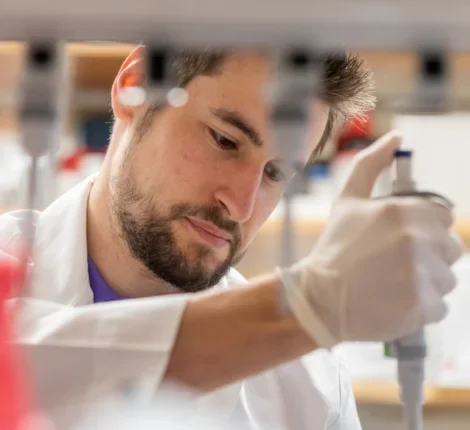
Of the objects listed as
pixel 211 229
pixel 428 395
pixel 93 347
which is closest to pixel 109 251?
pixel 211 229

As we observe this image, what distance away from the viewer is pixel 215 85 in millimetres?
511

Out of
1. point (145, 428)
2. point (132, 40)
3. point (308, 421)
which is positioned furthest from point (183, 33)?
point (308, 421)

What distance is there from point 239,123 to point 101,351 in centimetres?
21

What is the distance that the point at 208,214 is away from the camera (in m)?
0.57

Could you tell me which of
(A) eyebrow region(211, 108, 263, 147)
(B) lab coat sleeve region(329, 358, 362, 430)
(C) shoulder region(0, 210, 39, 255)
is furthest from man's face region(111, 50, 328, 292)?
(B) lab coat sleeve region(329, 358, 362, 430)

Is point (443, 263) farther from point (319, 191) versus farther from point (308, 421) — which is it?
point (319, 191)

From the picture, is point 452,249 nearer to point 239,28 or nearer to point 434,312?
point 434,312

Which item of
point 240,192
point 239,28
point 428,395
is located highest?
point 239,28

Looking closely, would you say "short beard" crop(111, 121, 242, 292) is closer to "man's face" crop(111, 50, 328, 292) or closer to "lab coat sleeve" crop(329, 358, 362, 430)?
"man's face" crop(111, 50, 328, 292)

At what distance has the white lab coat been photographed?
0.44 metres

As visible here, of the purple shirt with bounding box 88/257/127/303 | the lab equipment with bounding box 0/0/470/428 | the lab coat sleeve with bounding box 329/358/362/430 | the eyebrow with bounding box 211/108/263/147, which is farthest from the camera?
the lab coat sleeve with bounding box 329/358/362/430

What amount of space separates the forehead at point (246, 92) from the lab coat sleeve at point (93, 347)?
0.51 feet

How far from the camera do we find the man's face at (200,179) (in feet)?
1.66

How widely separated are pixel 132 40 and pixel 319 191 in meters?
0.75
